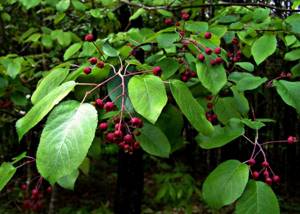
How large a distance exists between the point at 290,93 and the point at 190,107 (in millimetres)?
470

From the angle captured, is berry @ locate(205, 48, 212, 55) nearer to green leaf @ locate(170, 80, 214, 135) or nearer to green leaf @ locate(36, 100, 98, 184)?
green leaf @ locate(170, 80, 214, 135)

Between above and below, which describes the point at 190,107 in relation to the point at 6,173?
above

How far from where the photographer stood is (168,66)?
1.18 metres

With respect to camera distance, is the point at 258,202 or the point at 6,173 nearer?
the point at 258,202

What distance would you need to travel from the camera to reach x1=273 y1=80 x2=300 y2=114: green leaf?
45.6 inches

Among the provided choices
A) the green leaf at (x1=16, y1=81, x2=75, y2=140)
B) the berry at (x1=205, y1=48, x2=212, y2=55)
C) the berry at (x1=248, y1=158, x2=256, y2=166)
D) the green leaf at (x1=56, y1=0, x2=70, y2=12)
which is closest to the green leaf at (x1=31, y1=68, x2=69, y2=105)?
the green leaf at (x1=16, y1=81, x2=75, y2=140)

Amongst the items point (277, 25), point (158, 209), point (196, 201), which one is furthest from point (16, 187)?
point (277, 25)

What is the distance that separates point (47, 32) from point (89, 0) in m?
0.46

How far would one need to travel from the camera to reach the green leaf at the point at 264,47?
→ 1354 mm

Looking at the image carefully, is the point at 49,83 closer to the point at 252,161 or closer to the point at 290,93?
the point at 252,161

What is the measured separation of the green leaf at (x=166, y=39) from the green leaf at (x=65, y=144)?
1.44 feet

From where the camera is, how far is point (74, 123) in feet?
2.46

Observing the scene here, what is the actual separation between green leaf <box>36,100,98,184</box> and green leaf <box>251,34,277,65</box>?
814 mm

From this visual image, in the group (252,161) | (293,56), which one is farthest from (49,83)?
(293,56)
